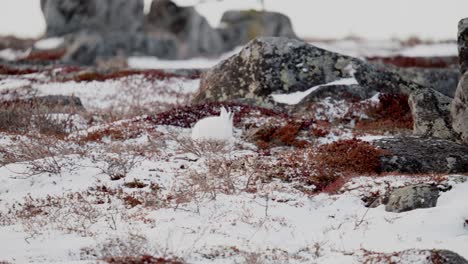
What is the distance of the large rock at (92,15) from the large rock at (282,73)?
80.7ft

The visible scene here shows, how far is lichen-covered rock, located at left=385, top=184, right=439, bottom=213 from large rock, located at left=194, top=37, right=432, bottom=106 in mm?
7586

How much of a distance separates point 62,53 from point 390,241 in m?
A: 28.9

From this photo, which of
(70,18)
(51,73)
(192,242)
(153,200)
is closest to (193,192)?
(153,200)

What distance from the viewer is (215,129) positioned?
1093cm

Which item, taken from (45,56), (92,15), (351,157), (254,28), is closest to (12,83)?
(45,56)

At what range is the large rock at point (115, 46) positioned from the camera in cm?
3247

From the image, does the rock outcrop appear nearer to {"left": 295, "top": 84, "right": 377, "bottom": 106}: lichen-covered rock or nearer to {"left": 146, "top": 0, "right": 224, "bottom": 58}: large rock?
{"left": 295, "top": 84, "right": 377, "bottom": 106}: lichen-covered rock

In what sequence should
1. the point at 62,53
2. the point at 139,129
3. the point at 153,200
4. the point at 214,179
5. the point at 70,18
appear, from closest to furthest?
1. the point at 153,200
2. the point at 214,179
3. the point at 139,129
4. the point at 62,53
5. the point at 70,18

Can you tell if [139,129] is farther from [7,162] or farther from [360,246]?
[360,246]

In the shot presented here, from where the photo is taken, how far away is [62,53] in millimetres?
32969

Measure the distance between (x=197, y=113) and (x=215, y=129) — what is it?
86.7 inches

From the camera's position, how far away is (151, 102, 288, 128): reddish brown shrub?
41.4 feet

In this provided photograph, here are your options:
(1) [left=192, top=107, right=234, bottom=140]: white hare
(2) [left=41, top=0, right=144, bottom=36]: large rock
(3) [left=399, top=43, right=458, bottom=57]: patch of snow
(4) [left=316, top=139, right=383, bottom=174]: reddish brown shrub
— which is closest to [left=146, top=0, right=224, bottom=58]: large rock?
(2) [left=41, top=0, right=144, bottom=36]: large rock

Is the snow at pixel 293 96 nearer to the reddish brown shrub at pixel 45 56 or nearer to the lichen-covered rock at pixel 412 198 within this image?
the lichen-covered rock at pixel 412 198
